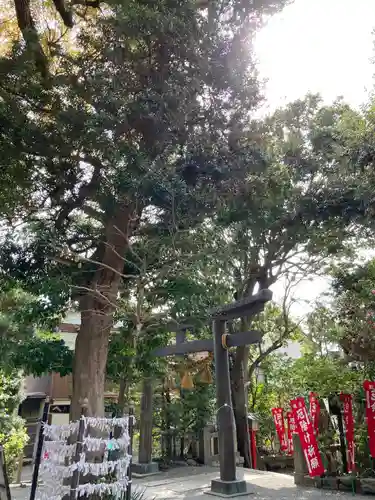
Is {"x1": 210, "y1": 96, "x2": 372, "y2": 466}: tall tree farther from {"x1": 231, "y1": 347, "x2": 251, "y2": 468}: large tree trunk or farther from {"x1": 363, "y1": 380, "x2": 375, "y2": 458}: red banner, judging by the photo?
{"x1": 363, "y1": 380, "x2": 375, "y2": 458}: red banner

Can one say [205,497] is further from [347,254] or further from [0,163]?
[347,254]

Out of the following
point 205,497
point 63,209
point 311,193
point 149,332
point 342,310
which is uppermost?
point 311,193

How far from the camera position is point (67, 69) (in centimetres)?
780

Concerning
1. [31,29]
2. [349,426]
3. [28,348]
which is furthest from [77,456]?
[31,29]

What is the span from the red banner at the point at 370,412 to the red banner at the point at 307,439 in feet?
3.79

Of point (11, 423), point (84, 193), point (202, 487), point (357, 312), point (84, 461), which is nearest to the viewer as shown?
point (84, 461)

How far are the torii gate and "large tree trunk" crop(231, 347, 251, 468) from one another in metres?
4.18

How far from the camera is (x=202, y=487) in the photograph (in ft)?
29.0

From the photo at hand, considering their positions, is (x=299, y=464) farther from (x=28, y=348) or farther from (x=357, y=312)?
(x=28, y=348)

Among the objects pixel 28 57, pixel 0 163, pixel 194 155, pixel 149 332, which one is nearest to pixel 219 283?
pixel 149 332

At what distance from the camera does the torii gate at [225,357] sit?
783 centimetres

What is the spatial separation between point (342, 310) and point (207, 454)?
6134mm

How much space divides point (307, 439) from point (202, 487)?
2614 millimetres

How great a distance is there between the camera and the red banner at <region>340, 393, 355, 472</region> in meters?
8.03
